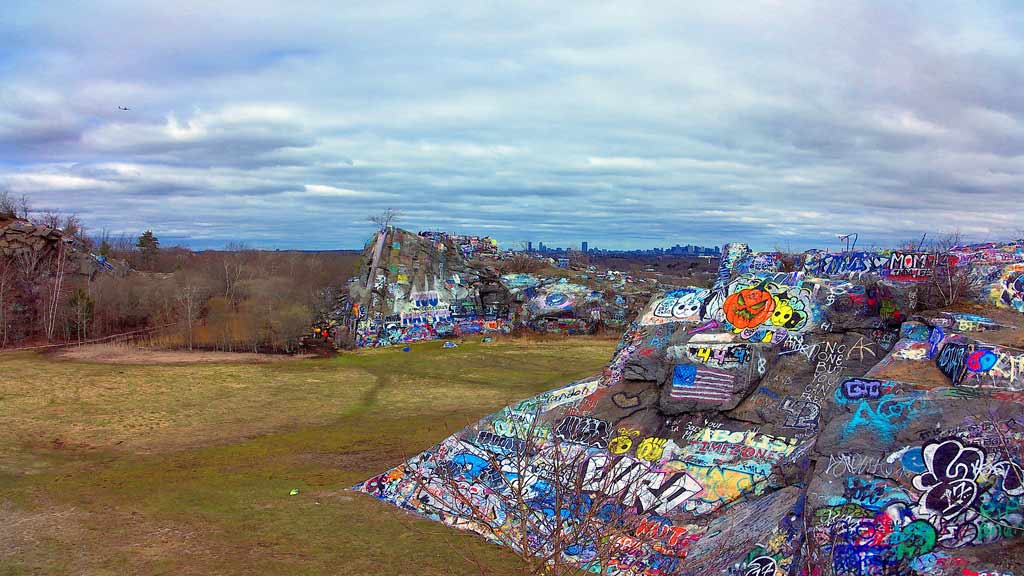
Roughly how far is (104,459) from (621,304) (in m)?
29.1

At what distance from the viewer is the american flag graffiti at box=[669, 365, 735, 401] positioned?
41.0 ft

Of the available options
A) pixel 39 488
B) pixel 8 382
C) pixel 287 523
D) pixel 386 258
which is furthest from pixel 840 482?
pixel 386 258

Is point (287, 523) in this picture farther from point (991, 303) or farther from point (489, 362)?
point (489, 362)

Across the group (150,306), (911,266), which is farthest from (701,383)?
(150,306)

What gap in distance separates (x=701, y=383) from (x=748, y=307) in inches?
76.1

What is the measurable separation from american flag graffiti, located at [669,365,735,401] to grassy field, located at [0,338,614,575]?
14.4 ft

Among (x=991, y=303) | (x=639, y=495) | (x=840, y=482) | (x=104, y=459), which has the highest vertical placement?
(x=991, y=303)

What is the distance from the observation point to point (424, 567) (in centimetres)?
1046

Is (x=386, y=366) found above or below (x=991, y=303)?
below

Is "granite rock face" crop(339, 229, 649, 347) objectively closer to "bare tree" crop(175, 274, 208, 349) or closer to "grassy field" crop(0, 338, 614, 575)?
"grassy field" crop(0, 338, 614, 575)

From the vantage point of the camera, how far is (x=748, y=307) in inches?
531

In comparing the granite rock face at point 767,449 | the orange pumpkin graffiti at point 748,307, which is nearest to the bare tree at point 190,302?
the granite rock face at point 767,449

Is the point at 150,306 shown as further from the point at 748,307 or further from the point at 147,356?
the point at 748,307

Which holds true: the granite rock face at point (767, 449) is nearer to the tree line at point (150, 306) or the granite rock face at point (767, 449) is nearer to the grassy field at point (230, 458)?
the grassy field at point (230, 458)
